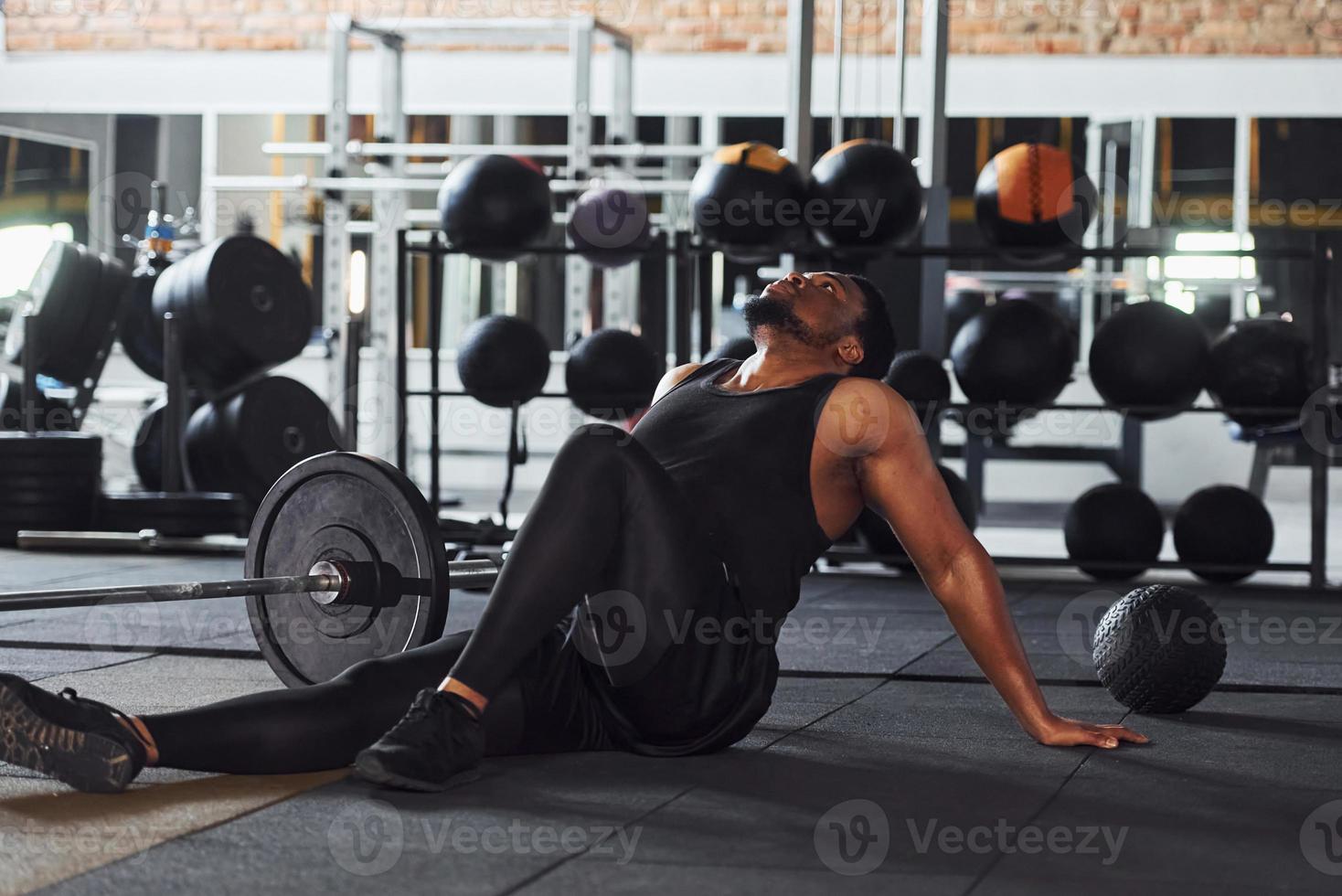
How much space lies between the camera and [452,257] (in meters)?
7.70

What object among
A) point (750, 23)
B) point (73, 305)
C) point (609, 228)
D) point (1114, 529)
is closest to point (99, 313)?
point (73, 305)

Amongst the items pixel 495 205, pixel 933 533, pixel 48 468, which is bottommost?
pixel 48 468

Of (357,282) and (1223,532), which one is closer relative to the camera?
(1223,532)

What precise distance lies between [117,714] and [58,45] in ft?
24.4

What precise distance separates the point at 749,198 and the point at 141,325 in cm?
265

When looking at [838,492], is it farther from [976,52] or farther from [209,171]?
[209,171]

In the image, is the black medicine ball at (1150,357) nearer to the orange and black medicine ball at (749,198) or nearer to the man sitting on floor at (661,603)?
the orange and black medicine ball at (749,198)

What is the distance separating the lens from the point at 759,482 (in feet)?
6.17

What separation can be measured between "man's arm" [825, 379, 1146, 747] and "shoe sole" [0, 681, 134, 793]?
0.91 m

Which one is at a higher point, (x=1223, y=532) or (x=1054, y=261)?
(x=1054, y=261)

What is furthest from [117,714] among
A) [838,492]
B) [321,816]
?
[838,492]

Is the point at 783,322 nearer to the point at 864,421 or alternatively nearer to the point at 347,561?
the point at 864,421

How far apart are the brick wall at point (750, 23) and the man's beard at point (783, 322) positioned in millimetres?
5716

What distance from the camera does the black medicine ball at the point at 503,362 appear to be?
14.2ft
